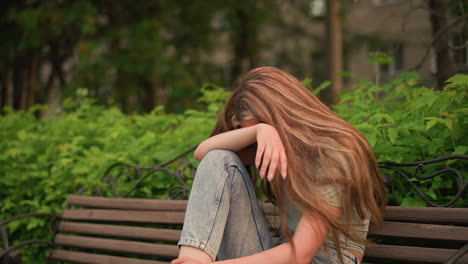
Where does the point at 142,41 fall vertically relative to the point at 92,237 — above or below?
above

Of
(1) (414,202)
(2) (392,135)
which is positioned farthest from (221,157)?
(1) (414,202)

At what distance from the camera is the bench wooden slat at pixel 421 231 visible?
195cm

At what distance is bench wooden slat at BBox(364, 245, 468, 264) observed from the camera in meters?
1.96

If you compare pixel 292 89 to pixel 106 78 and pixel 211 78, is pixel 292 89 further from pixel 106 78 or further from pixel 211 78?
pixel 211 78

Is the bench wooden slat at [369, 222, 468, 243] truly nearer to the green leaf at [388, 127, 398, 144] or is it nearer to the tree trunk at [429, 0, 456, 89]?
the green leaf at [388, 127, 398, 144]

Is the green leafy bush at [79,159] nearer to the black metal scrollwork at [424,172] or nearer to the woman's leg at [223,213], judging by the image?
the woman's leg at [223,213]

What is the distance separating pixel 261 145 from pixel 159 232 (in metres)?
1.06

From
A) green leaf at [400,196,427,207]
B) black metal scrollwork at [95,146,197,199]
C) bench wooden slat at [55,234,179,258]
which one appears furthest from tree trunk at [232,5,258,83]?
green leaf at [400,196,427,207]

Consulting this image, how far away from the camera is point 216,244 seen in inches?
76.0

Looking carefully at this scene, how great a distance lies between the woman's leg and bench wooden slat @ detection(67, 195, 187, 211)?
0.68 meters

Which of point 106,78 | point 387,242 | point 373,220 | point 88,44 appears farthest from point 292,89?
point 106,78

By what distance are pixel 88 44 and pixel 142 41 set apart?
1032 millimetres

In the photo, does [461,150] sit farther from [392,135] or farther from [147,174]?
[147,174]

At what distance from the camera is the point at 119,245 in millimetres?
2783
